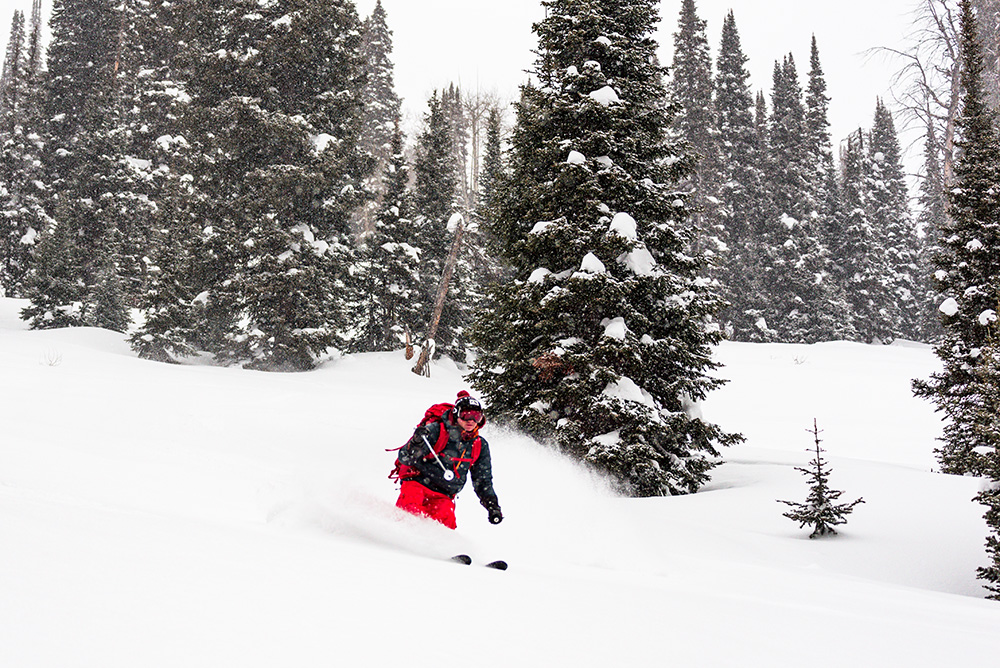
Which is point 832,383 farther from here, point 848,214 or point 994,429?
point 848,214

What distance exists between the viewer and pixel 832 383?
25.4 m

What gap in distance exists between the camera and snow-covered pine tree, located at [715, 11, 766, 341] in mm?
43406

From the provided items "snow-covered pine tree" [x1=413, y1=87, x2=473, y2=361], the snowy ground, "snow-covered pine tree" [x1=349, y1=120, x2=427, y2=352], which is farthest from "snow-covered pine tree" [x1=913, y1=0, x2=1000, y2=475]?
"snow-covered pine tree" [x1=413, y1=87, x2=473, y2=361]

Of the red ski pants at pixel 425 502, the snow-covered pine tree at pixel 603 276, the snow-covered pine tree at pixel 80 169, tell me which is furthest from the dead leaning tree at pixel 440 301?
the red ski pants at pixel 425 502

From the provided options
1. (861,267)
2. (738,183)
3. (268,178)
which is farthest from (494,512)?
(861,267)

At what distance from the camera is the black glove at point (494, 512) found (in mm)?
6500

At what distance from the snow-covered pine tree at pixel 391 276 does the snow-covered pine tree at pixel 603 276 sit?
16610 millimetres

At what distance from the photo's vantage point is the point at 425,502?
6738 mm

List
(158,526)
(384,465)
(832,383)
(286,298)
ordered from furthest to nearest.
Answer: (832,383) < (286,298) < (384,465) < (158,526)

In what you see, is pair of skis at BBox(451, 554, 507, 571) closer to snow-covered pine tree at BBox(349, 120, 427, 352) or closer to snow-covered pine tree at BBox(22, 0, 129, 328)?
snow-covered pine tree at BBox(349, 120, 427, 352)

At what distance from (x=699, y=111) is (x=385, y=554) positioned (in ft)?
128

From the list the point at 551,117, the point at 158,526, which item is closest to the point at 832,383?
the point at 551,117

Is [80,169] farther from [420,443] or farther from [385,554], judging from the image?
[385,554]

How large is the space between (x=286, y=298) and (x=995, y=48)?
28.5m
